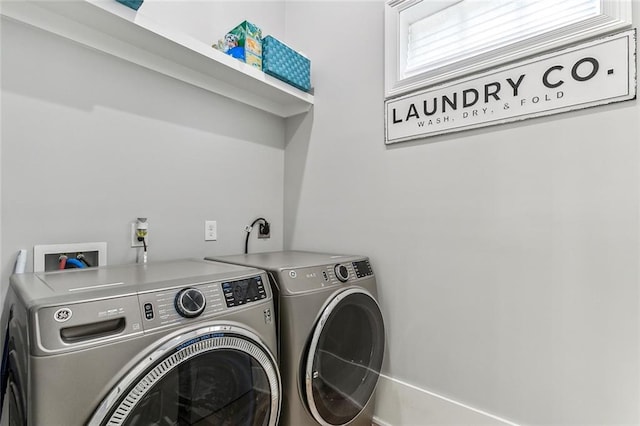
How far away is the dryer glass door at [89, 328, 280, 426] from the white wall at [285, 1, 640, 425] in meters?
0.87

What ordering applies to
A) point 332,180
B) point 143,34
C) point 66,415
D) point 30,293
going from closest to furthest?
point 66,415 < point 30,293 < point 143,34 < point 332,180

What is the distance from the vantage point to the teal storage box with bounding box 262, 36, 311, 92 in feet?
5.88

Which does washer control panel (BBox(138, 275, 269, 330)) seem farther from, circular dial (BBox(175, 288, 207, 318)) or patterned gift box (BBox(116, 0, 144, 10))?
patterned gift box (BBox(116, 0, 144, 10))

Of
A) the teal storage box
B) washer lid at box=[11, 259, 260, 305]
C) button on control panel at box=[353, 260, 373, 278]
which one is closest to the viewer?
washer lid at box=[11, 259, 260, 305]

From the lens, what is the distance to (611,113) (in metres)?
1.16

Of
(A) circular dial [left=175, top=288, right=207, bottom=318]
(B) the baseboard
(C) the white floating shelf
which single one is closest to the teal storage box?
(C) the white floating shelf

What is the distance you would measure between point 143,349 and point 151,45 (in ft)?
4.45

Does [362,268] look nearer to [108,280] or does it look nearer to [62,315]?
[108,280]

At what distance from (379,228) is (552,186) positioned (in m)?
0.80

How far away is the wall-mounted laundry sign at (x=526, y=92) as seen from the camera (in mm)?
1146

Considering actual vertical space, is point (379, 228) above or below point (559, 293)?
above

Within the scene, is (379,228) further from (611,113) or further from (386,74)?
(611,113)

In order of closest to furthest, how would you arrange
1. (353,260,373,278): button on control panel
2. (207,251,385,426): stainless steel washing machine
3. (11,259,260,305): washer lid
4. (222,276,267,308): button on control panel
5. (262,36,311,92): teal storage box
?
(11,259,260,305): washer lid < (222,276,267,308): button on control panel < (207,251,385,426): stainless steel washing machine < (353,260,373,278): button on control panel < (262,36,311,92): teal storage box

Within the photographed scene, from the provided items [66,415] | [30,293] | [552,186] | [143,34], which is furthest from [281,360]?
[143,34]
